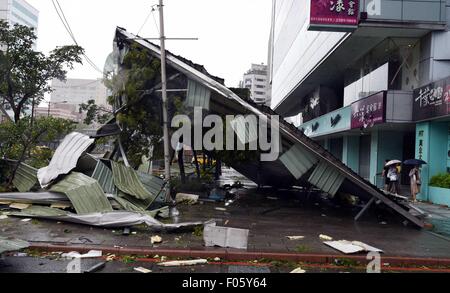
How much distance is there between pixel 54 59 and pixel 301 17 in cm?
2342

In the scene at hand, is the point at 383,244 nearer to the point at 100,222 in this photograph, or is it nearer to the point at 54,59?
the point at 100,222

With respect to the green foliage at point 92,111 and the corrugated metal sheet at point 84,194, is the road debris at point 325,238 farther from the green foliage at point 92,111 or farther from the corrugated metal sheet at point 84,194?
the green foliage at point 92,111

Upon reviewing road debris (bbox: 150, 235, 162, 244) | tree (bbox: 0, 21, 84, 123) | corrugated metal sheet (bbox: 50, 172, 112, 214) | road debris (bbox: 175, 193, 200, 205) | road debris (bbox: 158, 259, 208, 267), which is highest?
tree (bbox: 0, 21, 84, 123)

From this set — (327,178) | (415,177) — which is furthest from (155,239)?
(415,177)

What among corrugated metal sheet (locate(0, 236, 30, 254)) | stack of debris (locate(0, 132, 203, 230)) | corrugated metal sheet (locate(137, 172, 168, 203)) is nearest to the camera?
corrugated metal sheet (locate(0, 236, 30, 254))

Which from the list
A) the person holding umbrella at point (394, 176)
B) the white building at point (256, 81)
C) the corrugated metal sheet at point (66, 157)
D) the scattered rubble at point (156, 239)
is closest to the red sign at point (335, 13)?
the person holding umbrella at point (394, 176)

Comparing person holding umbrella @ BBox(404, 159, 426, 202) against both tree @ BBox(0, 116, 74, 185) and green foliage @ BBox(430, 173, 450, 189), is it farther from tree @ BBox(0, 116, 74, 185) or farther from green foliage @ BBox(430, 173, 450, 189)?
tree @ BBox(0, 116, 74, 185)

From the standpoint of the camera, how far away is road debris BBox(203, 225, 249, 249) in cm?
696

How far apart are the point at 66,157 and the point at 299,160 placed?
255 inches

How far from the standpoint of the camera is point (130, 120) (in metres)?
12.9

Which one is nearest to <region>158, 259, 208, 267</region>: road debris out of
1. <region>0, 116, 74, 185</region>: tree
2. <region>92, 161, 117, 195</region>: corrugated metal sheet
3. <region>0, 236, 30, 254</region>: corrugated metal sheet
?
<region>0, 236, 30, 254</region>: corrugated metal sheet

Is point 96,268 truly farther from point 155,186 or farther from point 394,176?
point 394,176

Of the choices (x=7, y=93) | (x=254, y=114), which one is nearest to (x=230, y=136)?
(x=254, y=114)

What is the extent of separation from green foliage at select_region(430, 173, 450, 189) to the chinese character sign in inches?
133
